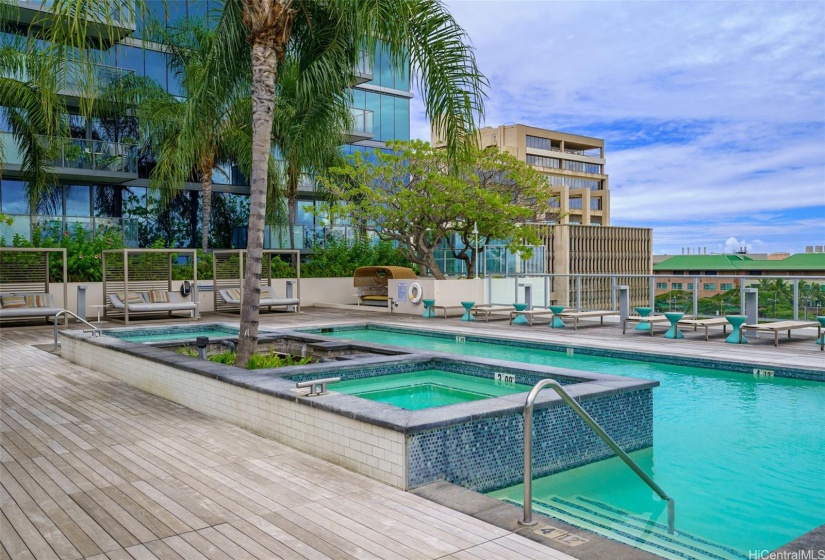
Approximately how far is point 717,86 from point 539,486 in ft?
163

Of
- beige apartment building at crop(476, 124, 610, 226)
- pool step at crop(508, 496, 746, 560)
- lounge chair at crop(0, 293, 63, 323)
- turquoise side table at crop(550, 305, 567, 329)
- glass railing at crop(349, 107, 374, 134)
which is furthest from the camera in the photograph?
beige apartment building at crop(476, 124, 610, 226)

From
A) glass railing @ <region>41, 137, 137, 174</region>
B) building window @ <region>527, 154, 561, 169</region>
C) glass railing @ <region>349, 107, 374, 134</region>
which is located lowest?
glass railing @ <region>41, 137, 137, 174</region>

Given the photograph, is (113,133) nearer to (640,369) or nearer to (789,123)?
(640,369)

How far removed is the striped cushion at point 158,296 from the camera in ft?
59.7

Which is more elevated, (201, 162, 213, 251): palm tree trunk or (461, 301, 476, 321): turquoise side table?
(201, 162, 213, 251): palm tree trunk

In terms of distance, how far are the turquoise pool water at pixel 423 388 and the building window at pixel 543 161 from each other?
94.8 m

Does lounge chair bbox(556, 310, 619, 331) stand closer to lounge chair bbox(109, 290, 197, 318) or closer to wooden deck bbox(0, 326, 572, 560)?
lounge chair bbox(109, 290, 197, 318)

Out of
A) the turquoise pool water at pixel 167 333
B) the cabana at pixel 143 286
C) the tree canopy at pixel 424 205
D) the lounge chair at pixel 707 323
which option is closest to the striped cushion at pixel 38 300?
the cabana at pixel 143 286

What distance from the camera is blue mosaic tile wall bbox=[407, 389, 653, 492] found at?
4812mm

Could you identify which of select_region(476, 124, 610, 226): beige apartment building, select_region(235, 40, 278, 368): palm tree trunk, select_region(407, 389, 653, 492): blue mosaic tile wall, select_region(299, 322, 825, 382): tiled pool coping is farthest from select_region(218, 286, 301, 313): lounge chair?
select_region(476, 124, 610, 226): beige apartment building

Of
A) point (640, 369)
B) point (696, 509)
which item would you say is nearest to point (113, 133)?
point (640, 369)

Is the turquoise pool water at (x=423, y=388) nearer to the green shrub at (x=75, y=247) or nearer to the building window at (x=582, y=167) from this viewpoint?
the green shrub at (x=75, y=247)

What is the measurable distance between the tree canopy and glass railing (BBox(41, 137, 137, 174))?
22.1 ft

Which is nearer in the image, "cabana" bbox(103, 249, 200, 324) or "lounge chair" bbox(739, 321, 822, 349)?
"lounge chair" bbox(739, 321, 822, 349)
